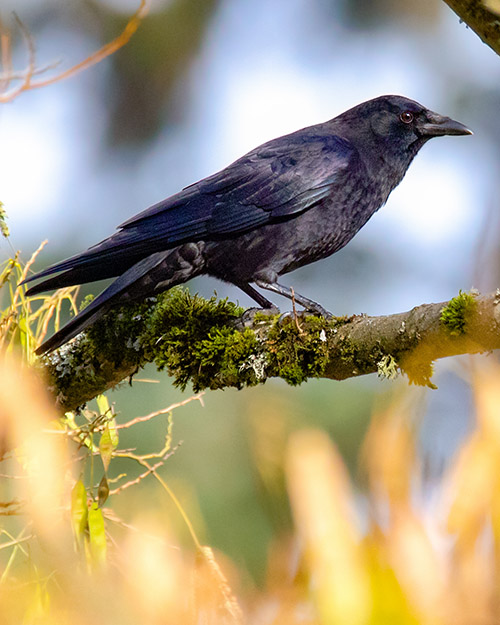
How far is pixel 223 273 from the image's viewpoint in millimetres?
3238

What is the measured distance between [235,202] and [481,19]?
72.2 inches

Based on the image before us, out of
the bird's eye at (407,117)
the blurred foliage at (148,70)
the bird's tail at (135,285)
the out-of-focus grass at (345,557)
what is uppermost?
the blurred foliage at (148,70)

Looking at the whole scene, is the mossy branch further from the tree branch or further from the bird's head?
the bird's head

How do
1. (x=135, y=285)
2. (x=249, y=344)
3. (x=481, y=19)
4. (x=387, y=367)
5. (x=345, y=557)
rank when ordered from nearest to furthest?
1. (x=345, y=557)
2. (x=481, y=19)
3. (x=387, y=367)
4. (x=249, y=344)
5. (x=135, y=285)

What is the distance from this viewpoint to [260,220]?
3.26 metres

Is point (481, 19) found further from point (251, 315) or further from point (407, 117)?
point (407, 117)

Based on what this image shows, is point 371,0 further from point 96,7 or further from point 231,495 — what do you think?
point 231,495

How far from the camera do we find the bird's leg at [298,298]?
284cm

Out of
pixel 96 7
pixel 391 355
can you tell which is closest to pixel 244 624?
pixel 391 355

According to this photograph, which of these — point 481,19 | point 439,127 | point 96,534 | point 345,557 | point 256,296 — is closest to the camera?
point 345,557

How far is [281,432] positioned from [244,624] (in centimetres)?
23

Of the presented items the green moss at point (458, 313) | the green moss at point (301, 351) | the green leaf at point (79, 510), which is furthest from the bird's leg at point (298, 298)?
the green leaf at point (79, 510)

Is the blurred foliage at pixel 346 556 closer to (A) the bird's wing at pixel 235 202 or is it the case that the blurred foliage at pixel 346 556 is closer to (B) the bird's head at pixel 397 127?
(A) the bird's wing at pixel 235 202

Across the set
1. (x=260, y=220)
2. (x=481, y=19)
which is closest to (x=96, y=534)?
(x=481, y=19)
